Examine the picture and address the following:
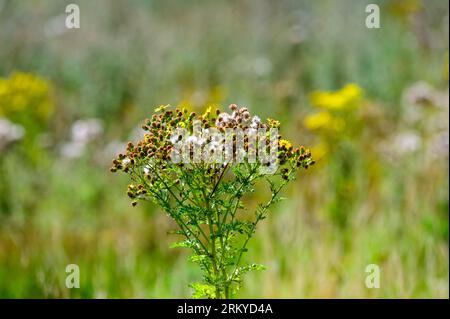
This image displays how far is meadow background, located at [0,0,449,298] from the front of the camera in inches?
150

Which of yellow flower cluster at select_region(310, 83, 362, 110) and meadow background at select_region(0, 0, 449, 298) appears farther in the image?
yellow flower cluster at select_region(310, 83, 362, 110)

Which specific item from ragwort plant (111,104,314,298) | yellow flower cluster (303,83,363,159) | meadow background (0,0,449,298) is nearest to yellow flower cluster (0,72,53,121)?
meadow background (0,0,449,298)

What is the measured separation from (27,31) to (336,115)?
892cm

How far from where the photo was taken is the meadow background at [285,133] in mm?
3812

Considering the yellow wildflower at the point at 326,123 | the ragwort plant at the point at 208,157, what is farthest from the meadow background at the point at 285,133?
the ragwort plant at the point at 208,157

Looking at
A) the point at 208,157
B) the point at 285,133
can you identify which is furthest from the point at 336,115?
the point at 208,157

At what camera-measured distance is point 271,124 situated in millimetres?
1688

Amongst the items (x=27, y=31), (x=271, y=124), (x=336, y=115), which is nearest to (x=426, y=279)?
(x=336, y=115)

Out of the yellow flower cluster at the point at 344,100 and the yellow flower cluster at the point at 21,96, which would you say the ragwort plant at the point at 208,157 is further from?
the yellow flower cluster at the point at 21,96

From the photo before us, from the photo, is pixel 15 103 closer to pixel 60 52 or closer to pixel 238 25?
pixel 60 52

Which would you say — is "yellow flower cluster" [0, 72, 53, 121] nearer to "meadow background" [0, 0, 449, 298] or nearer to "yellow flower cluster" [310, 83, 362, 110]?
"meadow background" [0, 0, 449, 298]

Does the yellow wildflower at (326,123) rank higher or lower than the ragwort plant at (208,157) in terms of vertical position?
higher

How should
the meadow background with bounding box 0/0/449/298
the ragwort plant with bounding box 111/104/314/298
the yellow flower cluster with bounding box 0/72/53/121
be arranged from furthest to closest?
the yellow flower cluster with bounding box 0/72/53/121 → the meadow background with bounding box 0/0/449/298 → the ragwort plant with bounding box 111/104/314/298

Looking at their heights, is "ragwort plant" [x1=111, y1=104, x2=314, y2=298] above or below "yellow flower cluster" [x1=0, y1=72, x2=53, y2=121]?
below
